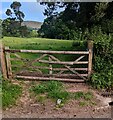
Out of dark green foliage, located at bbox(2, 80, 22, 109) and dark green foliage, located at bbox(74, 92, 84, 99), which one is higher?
dark green foliage, located at bbox(2, 80, 22, 109)

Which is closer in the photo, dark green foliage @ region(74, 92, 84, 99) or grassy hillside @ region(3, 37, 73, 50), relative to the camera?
dark green foliage @ region(74, 92, 84, 99)

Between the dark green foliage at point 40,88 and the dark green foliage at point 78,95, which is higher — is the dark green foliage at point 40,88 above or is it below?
above

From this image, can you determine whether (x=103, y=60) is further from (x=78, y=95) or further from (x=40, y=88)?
(x=40, y=88)

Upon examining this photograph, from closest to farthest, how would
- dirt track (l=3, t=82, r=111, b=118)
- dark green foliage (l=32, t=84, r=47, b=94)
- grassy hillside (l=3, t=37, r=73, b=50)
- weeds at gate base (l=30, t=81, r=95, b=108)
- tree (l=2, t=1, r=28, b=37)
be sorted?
dirt track (l=3, t=82, r=111, b=118) < weeds at gate base (l=30, t=81, r=95, b=108) < dark green foliage (l=32, t=84, r=47, b=94) < grassy hillside (l=3, t=37, r=73, b=50) < tree (l=2, t=1, r=28, b=37)

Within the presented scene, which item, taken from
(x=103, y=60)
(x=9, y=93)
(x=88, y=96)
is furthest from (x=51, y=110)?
(x=103, y=60)

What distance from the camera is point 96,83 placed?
9.74 metres

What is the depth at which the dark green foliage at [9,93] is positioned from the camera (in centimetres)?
829

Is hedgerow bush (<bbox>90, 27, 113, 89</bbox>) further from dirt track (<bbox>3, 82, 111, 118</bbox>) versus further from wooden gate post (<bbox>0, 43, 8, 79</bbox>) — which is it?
wooden gate post (<bbox>0, 43, 8, 79</bbox>)

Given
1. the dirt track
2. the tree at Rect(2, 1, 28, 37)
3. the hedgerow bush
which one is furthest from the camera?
the tree at Rect(2, 1, 28, 37)

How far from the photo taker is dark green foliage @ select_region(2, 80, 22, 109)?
8.29m

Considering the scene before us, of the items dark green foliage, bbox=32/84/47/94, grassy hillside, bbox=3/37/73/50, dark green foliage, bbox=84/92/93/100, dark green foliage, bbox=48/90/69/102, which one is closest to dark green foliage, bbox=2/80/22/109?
dark green foliage, bbox=32/84/47/94

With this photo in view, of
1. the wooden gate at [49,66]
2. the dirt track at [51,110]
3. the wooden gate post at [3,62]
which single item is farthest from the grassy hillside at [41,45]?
the dirt track at [51,110]

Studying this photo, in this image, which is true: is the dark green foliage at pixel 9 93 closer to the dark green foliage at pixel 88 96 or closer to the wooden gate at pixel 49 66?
the wooden gate at pixel 49 66

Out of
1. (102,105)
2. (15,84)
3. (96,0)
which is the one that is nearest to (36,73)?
(15,84)
